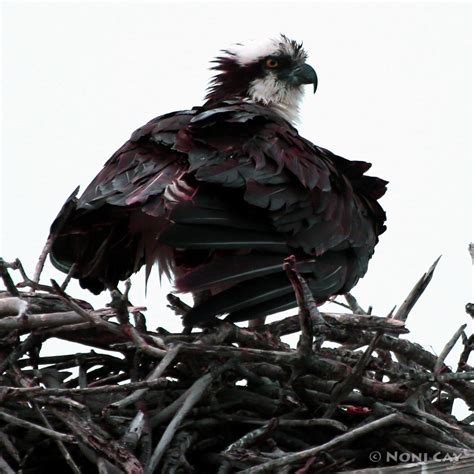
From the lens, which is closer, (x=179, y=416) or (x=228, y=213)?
(x=179, y=416)

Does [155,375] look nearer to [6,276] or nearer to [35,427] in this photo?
[35,427]

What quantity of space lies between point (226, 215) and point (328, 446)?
3.71ft

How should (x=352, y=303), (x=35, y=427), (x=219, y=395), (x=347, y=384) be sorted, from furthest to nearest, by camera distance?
(x=352, y=303), (x=219, y=395), (x=347, y=384), (x=35, y=427)

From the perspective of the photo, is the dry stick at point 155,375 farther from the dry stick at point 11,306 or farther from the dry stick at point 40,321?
the dry stick at point 11,306

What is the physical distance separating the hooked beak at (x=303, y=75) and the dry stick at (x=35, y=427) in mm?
3453

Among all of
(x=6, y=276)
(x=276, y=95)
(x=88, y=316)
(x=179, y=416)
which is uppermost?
(x=276, y=95)

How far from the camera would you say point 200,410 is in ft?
13.2

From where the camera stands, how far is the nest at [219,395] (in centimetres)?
362

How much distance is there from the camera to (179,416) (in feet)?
12.4

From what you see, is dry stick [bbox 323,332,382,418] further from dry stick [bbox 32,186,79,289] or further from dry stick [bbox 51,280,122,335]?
dry stick [bbox 32,186,79,289]

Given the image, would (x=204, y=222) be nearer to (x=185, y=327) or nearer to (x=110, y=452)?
(x=185, y=327)

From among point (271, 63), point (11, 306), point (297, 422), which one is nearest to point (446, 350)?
point (297, 422)

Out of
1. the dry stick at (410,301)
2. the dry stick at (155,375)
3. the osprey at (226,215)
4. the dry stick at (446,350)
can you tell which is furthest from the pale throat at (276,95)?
→ the dry stick at (155,375)

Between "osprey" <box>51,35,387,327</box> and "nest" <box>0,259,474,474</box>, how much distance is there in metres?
0.24
